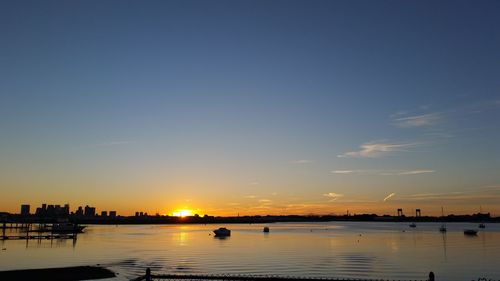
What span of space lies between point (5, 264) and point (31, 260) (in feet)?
24.1

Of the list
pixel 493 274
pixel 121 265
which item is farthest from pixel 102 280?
pixel 493 274

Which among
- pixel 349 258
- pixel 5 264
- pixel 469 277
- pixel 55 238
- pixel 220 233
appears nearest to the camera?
pixel 469 277

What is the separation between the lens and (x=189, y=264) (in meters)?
75.3

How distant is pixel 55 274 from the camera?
4734cm

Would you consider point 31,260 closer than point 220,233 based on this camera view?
Yes

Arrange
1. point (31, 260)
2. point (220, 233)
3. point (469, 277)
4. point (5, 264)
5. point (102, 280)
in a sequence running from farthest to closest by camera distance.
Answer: point (220, 233) < point (31, 260) < point (5, 264) < point (469, 277) < point (102, 280)

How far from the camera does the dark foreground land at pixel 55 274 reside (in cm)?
4441

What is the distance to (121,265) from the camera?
73.9m

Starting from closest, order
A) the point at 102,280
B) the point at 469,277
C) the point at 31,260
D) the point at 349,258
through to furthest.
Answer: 1. the point at 102,280
2. the point at 469,277
3. the point at 31,260
4. the point at 349,258

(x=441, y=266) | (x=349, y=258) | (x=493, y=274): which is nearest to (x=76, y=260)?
(x=349, y=258)

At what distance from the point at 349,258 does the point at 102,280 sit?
52.0m

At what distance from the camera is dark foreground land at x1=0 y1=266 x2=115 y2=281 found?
146 ft

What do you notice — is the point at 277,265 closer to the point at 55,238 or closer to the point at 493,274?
the point at 493,274

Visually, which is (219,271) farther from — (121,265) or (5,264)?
(5,264)
